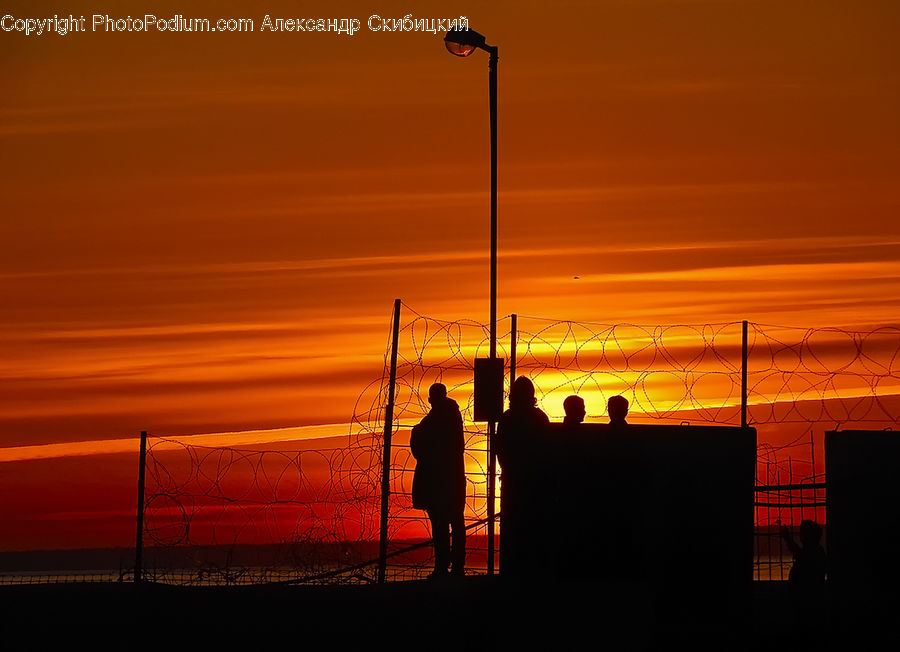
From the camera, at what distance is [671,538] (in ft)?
32.8

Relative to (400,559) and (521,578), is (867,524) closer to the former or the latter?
(521,578)

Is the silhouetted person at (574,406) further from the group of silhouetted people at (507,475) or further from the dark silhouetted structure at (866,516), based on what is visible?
the dark silhouetted structure at (866,516)

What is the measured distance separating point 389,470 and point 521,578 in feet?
13.9

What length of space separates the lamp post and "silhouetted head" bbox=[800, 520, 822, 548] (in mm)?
3243

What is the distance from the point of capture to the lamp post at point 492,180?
14.2 metres

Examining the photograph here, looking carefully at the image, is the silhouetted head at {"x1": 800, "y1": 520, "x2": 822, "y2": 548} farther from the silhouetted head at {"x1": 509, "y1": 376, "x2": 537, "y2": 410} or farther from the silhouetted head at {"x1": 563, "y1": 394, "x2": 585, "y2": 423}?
the silhouetted head at {"x1": 509, "y1": 376, "x2": 537, "y2": 410}

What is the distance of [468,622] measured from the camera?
9938 mm

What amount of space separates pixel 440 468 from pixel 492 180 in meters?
3.70

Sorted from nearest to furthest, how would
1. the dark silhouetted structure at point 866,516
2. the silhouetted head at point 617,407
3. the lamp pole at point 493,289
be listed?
the dark silhouetted structure at point 866,516, the silhouetted head at point 617,407, the lamp pole at point 493,289

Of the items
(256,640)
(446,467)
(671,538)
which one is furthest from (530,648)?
(446,467)

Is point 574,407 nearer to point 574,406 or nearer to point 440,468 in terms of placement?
point 574,406

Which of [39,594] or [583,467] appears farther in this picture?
[39,594]

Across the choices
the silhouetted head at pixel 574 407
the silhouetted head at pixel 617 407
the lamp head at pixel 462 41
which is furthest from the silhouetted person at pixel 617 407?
the lamp head at pixel 462 41

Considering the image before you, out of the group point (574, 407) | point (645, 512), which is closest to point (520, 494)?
point (645, 512)
